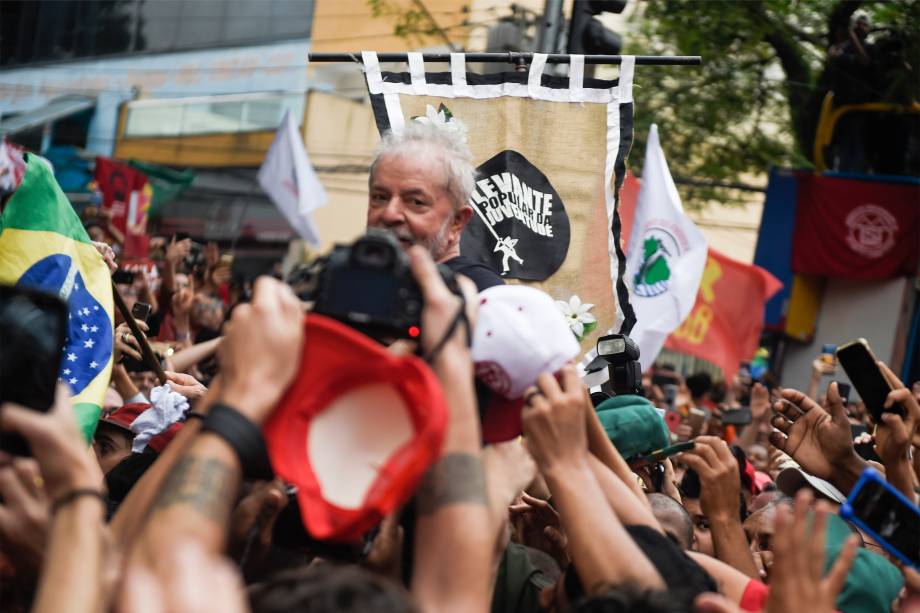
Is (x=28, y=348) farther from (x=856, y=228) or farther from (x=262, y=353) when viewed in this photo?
(x=856, y=228)

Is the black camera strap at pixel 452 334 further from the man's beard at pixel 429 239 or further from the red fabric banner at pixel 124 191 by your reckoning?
the red fabric banner at pixel 124 191

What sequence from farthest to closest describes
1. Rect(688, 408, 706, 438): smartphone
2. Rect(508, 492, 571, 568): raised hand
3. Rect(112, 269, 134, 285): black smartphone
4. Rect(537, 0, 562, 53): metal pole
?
Rect(537, 0, 562, 53): metal pole
Rect(688, 408, 706, 438): smartphone
Rect(112, 269, 134, 285): black smartphone
Rect(508, 492, 571, 568): raised hand

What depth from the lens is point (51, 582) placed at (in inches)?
75.2

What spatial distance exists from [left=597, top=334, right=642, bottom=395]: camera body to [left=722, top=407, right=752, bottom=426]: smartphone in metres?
3.21

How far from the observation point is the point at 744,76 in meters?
16.9

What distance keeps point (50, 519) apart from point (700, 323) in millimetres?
9199

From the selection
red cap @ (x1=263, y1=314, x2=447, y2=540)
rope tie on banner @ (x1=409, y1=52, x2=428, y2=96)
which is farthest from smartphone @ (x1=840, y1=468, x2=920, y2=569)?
rope tie on banner @ (x1=409, y1=52, x2=428, y2=96)

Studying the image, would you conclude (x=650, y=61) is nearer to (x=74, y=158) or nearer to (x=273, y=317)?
(x=273, y=317)

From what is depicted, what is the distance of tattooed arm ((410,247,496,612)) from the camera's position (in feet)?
6.93

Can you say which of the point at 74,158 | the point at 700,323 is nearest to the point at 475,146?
the point at 700,323

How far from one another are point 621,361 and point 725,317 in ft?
23.2

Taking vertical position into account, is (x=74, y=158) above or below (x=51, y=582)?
below

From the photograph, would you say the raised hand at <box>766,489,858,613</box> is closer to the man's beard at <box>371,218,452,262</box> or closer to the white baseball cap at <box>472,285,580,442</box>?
A: the white baseball cap at <box>472,285,580,442</box>

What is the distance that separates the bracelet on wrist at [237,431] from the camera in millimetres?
2049
